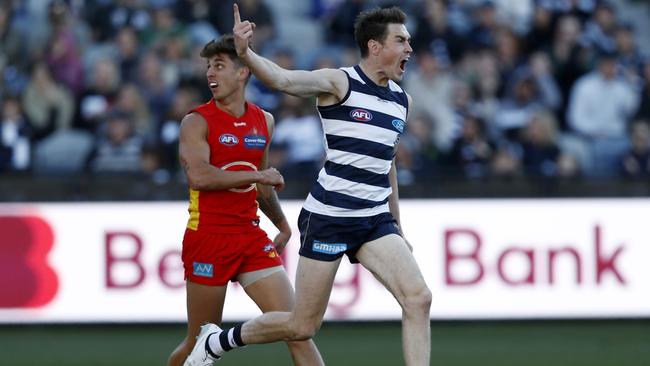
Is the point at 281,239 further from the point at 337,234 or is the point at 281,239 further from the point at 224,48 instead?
the point at 224,48

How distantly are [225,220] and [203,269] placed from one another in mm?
309

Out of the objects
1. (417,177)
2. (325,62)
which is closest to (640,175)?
(417,177)

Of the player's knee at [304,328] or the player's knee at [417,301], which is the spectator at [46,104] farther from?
the player's knee at [417,301]

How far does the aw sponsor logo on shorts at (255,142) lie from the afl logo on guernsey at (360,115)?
0.69 metres

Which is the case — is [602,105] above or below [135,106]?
below

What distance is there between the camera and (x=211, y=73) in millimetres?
7355

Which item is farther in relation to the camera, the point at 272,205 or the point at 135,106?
the point at 135,106

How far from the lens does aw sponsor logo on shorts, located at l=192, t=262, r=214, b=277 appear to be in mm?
7344

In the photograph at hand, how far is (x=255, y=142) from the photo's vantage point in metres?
7.45

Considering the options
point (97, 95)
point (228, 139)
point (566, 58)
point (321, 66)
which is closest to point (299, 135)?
point (321, 66)

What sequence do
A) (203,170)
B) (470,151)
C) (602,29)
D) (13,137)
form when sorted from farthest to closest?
(602,29), (470,151), (13,137), (203,170)

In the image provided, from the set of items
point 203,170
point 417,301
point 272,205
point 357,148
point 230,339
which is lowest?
point 230,339

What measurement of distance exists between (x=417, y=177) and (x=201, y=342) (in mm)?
4484

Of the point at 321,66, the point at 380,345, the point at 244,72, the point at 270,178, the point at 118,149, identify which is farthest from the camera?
the point at 321,66
